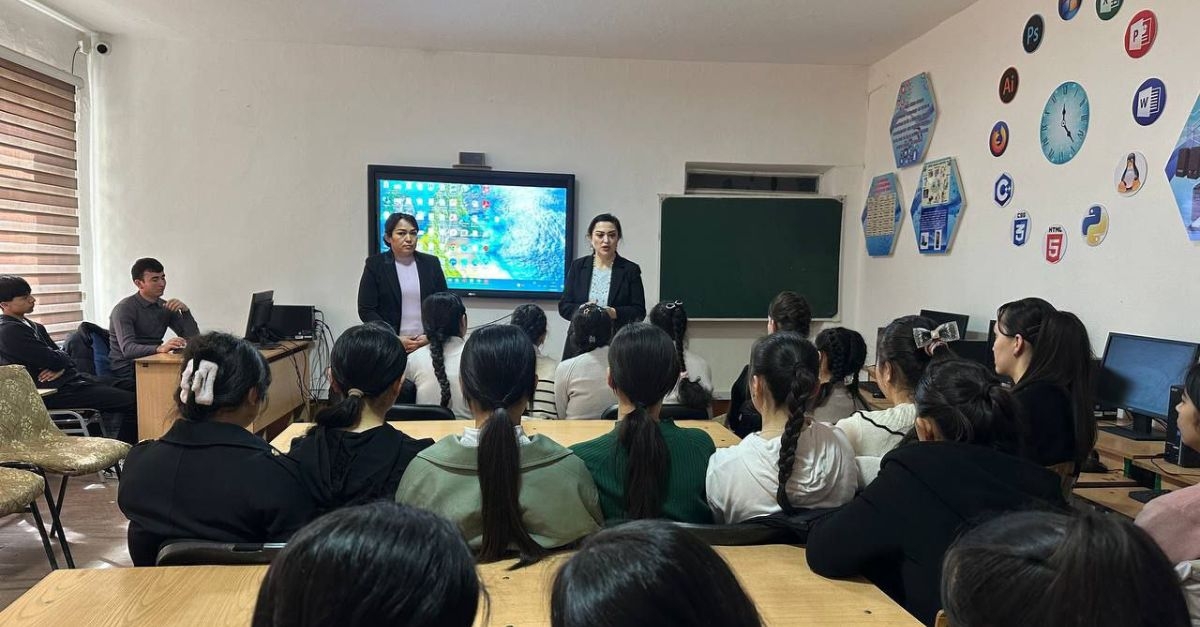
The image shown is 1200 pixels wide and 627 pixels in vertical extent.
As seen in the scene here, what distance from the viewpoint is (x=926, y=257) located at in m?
4.40

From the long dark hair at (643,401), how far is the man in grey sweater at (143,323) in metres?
3.43

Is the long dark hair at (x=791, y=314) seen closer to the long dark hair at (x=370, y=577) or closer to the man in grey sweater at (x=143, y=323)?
the long dark hair at (x=370, y=577)

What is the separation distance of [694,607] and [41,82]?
5568 mm

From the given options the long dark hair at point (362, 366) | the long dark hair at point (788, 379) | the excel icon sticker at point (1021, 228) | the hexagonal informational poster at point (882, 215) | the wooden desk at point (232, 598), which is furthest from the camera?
the hexagonal informational poster at point (882, 215)

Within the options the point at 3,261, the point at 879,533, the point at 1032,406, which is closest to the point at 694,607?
the point at 879,533

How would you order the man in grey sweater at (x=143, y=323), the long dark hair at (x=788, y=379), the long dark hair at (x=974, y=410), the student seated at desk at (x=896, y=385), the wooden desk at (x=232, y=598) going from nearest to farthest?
the wooden desk at (x=232, y=598) → the long dark hair at (x=974, y=410) → the long dark hair at (x=788, y=379) → the student seated at desk at (x=896, y=385) → the man in grey sweater at (x=143, y=323)

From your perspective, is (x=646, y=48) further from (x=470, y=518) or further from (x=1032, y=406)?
(x=470, y=518)

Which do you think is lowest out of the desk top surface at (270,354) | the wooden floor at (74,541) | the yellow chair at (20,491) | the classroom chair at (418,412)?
the wooden floor at (74,541)

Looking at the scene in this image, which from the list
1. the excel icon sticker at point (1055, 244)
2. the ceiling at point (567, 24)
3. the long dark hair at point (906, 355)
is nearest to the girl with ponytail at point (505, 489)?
the long dark hair at point (906, 355)

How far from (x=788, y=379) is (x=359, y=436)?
1.01 metres

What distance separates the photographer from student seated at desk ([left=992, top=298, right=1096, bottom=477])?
82.0 inches

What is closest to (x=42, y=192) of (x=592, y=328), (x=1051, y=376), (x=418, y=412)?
(x=418, y=412)

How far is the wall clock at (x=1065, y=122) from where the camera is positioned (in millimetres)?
3139

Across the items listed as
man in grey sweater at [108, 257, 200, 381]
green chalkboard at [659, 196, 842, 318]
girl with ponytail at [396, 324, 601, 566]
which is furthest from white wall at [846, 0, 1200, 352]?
man in grey sweater at [108, 257, 200, 381]
